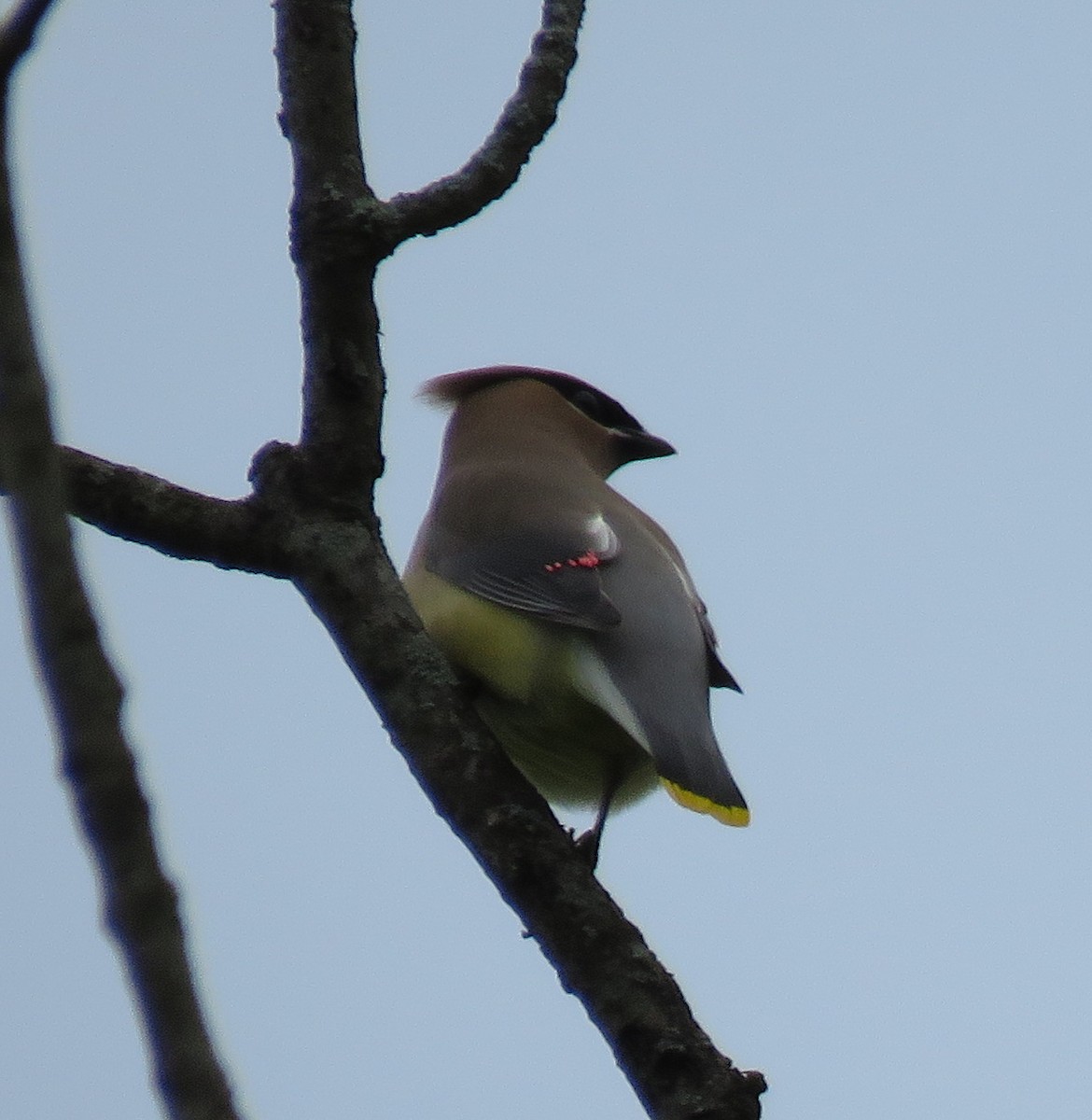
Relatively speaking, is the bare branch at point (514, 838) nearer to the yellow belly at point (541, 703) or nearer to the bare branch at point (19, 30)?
the yellow belly at point (541, 703)

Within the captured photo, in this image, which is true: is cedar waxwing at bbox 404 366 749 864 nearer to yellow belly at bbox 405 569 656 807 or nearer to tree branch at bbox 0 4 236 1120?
yellow belly at bbox 405 569 656 807

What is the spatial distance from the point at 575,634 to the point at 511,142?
976mm

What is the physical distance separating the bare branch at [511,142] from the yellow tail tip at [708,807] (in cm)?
97

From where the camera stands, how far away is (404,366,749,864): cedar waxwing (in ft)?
11.1

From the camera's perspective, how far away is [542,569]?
3727 millimetres

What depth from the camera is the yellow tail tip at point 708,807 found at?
3.20 metres

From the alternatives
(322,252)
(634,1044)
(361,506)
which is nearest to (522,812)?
(634,1044)

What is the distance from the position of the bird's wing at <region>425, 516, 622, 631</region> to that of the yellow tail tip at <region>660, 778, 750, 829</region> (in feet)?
1.37

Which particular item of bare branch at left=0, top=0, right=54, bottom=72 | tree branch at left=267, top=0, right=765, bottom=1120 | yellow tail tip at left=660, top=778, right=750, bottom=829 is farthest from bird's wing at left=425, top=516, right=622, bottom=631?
bare branch at left=0, top=0, right=54, bottom=72

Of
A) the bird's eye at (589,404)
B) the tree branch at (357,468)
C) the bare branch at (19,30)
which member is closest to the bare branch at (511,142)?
the tree branch at (357,468)

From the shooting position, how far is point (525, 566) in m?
3.75

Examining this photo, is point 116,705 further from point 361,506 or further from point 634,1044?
point 361,506

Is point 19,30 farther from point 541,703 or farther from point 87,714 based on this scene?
point 541,703

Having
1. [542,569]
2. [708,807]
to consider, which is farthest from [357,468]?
[542,569]
